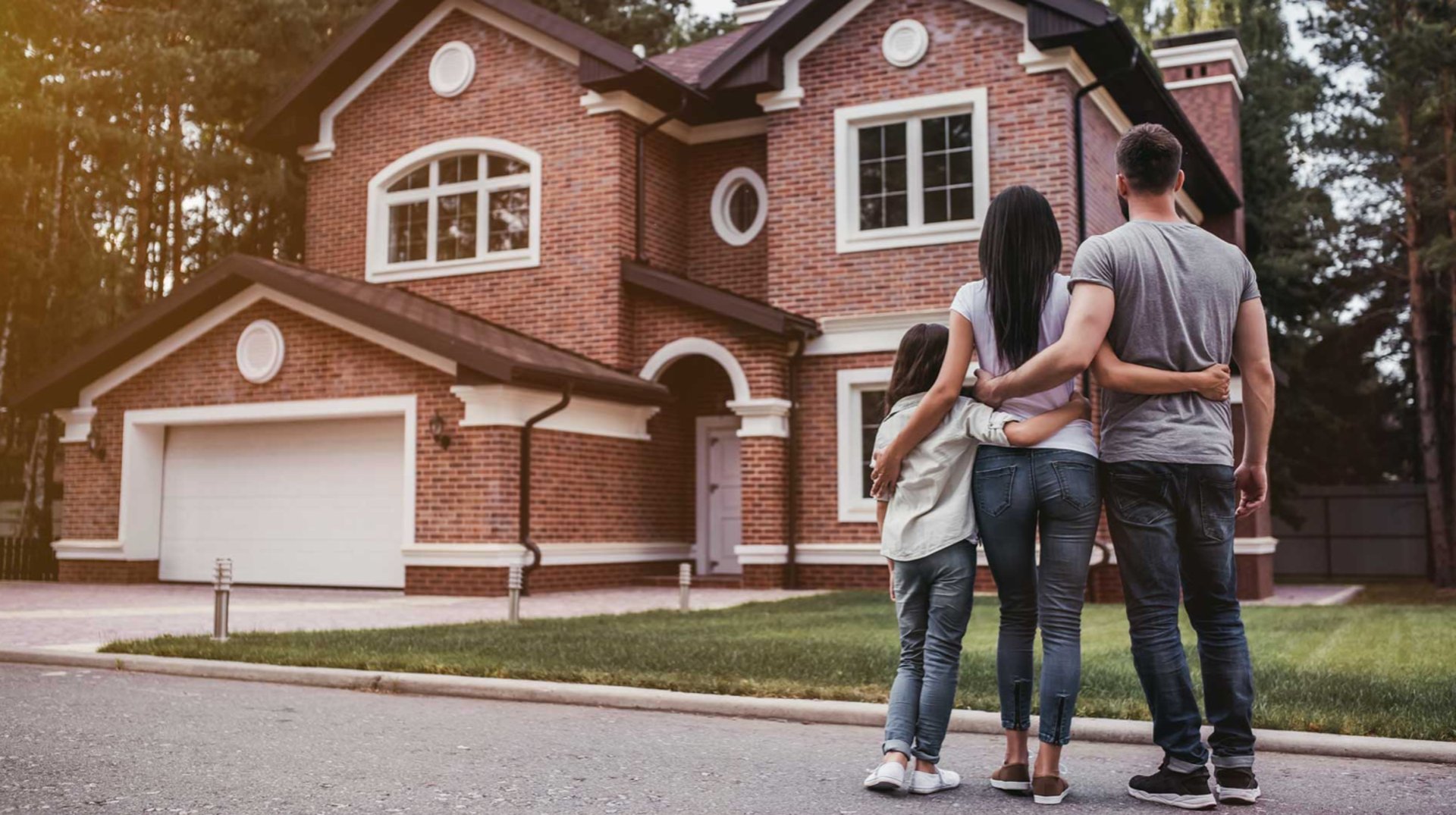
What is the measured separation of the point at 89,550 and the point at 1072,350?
1588 cm

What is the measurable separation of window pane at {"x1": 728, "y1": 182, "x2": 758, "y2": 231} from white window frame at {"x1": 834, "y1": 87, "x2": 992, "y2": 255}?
192 cm

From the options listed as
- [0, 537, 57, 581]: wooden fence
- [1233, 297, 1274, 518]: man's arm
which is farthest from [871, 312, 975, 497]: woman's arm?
[0, 537, 57, 581]: wooden fence

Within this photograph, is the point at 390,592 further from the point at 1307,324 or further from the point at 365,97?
the point at 1307,324

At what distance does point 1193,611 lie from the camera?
4.25 metres

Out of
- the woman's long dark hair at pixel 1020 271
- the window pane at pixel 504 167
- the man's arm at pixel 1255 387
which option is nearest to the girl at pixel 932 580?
the woman's long dark hair at pixel 1020 271

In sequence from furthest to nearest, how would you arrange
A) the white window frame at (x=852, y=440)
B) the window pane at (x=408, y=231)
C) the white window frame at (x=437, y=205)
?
the window pane at (x=408, y=231) < the white window frame at (x=437, y=205) < the white window frame at (x=852, y=440)

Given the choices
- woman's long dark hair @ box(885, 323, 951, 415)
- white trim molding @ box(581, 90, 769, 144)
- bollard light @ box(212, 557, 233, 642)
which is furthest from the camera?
white trim molding @ box(581, 90, 769, 144)

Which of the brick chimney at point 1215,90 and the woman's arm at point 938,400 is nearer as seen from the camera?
the woman's arm at point 938,400

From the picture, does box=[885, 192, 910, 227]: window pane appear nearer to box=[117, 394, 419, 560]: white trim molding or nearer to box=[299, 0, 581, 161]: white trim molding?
box=[299, 0, 581, 161]: white trim molding

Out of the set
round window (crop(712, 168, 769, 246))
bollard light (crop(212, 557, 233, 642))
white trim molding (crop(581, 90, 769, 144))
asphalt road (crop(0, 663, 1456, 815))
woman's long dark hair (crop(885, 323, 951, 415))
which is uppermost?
white trim molding (crop(581, 90, 769, 144))

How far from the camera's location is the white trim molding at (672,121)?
16828 millimetres

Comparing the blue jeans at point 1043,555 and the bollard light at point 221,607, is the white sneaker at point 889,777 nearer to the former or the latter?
the blue jeans at point 1043,555

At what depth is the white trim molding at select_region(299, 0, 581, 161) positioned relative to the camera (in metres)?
17.3

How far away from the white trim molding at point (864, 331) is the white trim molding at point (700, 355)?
0.90 m
